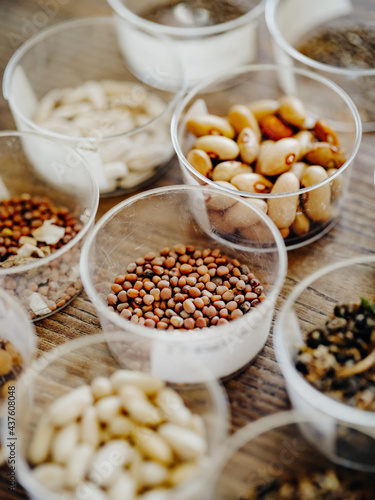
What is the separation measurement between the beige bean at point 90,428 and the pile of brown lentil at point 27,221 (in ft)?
0.88

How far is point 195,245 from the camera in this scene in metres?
0.85

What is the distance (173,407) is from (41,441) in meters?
0.14

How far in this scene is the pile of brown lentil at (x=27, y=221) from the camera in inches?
32.7

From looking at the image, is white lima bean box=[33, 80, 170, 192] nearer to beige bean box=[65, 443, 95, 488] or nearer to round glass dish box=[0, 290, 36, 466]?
round glass dish box=[0, 290, 36, 466]

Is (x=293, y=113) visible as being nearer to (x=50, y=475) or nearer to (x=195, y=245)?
(x=195, y=245)

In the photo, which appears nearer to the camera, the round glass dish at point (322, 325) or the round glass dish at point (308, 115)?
the round glass dish at point (322, 325)

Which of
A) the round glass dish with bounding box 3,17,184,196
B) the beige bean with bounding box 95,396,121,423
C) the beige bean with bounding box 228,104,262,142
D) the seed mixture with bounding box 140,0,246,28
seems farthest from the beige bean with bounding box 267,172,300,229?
the seed mixture with bounding box 140,0,246,28

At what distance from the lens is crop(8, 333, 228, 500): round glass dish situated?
572mm

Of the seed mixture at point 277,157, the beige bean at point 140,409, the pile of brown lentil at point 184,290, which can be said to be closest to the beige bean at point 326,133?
the seed mixture at point 277,157

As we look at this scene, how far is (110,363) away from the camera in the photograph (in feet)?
2.40

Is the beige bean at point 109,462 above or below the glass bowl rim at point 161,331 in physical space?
below

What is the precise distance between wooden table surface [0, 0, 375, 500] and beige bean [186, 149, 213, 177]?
0.13 metres

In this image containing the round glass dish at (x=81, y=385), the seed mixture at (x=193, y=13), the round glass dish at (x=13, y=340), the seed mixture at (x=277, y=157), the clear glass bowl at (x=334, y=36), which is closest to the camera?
the round glass dish at (x=81, y=385)

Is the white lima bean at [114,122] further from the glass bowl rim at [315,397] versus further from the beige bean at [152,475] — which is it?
the beige bean at [152,475]
